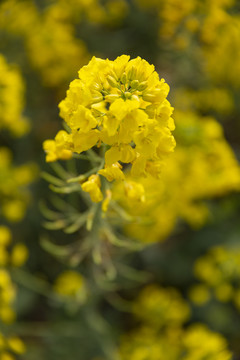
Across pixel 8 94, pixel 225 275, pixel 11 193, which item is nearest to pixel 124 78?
pixel 8 94

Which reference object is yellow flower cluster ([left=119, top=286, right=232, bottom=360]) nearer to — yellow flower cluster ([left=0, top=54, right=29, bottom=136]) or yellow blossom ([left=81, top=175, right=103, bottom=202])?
yellow blossom ([left=81, top=175, right=103, bottom=202])

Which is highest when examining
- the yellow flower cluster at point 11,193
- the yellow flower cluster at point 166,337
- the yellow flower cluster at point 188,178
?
the yellow flower cluster at point 11,193

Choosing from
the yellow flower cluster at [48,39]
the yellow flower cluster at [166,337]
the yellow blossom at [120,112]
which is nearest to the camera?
the yellow blossom at [120,112]

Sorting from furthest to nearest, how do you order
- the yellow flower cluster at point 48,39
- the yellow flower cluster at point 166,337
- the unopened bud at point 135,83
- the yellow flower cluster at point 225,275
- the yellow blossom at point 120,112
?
the yellow flower cluster at point 48,39 < the yellow flower cluster at point 225,275 < the yellow flower cluster at point 166,337 < the unopened bud at point 135,83 < the yellow blossom at point 120,112

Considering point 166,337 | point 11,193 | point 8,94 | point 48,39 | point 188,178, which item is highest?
point 48,39

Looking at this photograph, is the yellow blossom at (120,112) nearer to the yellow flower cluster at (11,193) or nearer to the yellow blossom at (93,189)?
the yellow blossom at (93,189)

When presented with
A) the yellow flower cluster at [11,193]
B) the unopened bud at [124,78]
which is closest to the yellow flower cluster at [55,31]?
the yellow flower cluster at [11,193]

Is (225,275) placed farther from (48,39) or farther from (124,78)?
(48,39)
